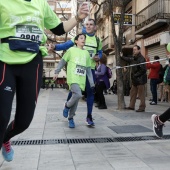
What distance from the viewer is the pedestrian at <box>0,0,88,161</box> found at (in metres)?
2.72

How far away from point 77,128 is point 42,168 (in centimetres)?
274

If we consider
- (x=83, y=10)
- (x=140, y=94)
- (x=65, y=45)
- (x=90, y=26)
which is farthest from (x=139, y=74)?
(x=83, y=10)

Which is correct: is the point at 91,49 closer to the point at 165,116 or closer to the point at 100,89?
the point at 165,116

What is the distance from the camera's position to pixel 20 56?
2.81 metres

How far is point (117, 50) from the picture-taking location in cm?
1003

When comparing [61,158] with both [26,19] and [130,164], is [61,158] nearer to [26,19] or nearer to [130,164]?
[130,164]

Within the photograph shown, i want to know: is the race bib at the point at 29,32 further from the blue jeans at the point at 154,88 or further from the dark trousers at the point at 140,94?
the blue jeans at the point at 154,88

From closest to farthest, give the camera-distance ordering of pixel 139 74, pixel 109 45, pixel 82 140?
pixel 82 140 → pixel 139 74 → pixel 109 45

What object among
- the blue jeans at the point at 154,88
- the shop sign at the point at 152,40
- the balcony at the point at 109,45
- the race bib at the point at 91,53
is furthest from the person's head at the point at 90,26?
the balcony at the point at 109,45

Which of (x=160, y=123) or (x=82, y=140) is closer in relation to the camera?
(x=160, y=123)

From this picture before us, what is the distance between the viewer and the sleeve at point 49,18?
3204mm

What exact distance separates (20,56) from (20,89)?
0.30 metres

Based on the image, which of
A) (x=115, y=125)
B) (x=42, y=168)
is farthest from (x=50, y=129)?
(x=42, y=168)

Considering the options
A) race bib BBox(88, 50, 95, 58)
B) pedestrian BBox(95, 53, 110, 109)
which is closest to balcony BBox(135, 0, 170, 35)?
pedestrian BBox(95, 53, 110, 109)
